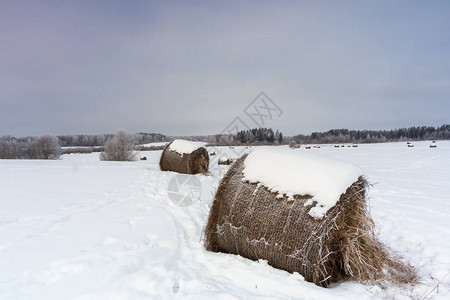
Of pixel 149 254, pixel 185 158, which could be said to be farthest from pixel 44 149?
pixel 149 254

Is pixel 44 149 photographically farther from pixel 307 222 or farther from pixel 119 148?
pixel 307 222

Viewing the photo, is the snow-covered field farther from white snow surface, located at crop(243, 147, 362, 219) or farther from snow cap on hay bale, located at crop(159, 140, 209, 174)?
snow cap on hay bale, located at crop(159, 140, 209, 174)

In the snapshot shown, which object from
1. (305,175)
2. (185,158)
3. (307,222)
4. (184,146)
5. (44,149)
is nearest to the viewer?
(307,222)

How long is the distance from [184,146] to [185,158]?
749mm

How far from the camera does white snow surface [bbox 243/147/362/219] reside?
2.73m

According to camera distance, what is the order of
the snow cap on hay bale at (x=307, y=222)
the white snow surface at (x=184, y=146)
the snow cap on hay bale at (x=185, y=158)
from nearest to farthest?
the snow cap on hay bale at (x=307, y=222) → the snow cap on hay bale at (x=185, y=158) → the white snow surface at (x=184, y=146)

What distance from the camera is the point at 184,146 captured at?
12148 millimetres

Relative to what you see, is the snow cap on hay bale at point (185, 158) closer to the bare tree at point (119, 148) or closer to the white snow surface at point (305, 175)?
the white snow surface at point (305, 175)

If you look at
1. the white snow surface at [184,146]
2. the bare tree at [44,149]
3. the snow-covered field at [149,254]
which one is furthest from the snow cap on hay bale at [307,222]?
the bare tree at [44,149]

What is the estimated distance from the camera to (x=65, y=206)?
5.43m

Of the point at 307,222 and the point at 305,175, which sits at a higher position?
the point at 305,175

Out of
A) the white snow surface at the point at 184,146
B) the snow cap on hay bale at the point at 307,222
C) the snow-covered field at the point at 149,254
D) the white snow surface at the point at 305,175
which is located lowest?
the snow-covered field at the point at 149,254

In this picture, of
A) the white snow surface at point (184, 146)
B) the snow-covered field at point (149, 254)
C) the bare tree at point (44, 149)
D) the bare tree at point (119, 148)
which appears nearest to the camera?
the snow-covered field at point (149, 254)

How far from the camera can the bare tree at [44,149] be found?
34.0 meters
